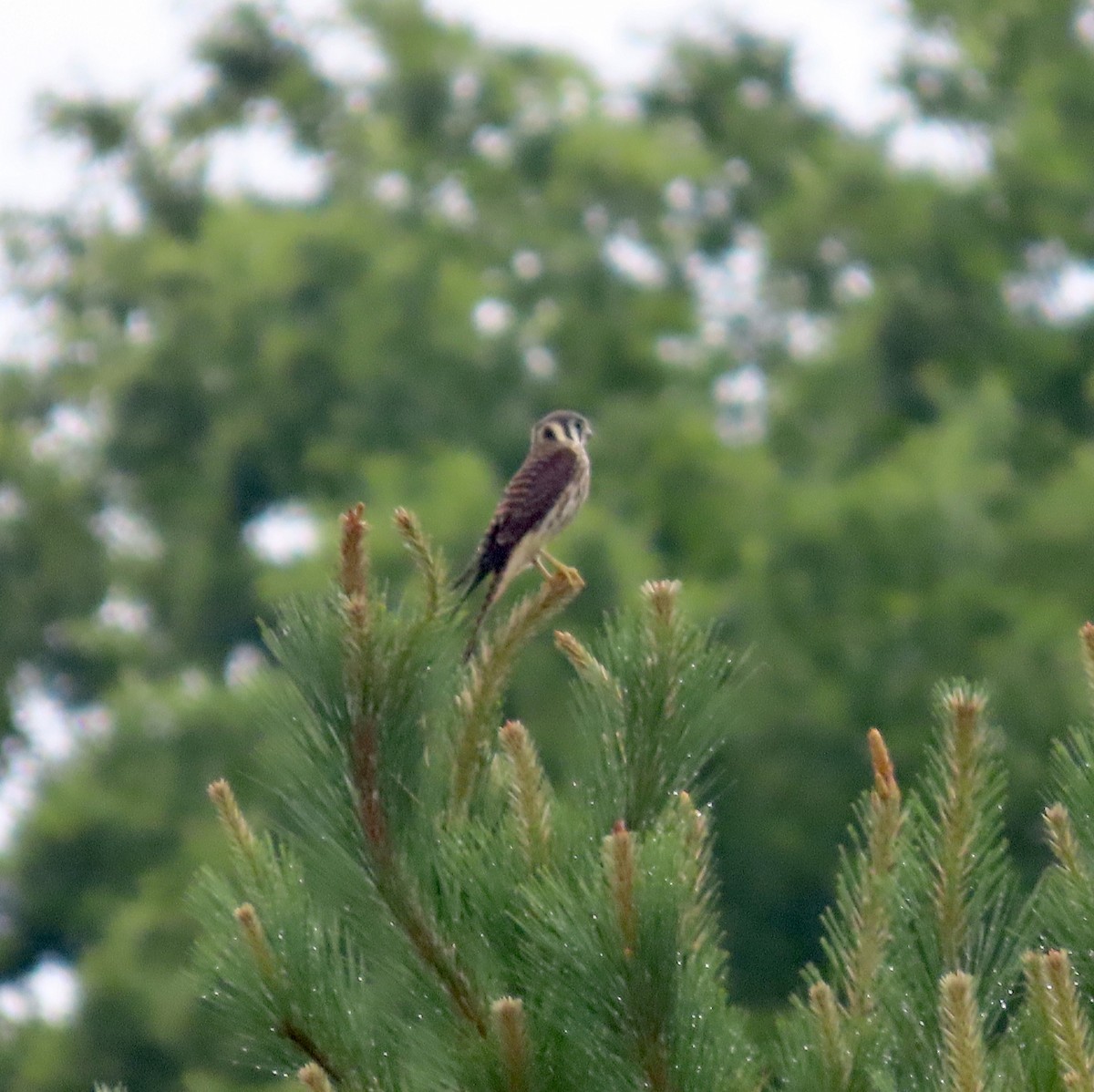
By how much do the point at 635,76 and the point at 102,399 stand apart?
29.6 ft

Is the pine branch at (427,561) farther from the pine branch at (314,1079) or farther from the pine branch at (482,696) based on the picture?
the pine branch at (314,1079)

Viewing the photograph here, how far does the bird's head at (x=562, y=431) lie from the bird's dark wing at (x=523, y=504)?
0.37 meters

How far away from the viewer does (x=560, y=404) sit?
2162 cm

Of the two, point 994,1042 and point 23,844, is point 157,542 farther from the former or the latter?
point 994,1042

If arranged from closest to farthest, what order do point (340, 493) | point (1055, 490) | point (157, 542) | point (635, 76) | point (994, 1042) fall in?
point (994, 1042)
point (1055, 490)
point (340, 493)
point (157, 542)
point (635, 76)

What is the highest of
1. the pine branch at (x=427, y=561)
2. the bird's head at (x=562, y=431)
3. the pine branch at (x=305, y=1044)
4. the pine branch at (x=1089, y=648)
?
the bird's head at (x=562, y=431)

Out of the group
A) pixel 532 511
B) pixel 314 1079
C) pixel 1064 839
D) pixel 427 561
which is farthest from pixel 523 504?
pixel 314 1079

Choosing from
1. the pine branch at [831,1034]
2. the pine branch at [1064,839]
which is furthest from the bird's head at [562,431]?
the pine branch at [831,1034]

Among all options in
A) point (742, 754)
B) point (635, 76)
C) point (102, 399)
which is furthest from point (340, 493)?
point (635, 76)

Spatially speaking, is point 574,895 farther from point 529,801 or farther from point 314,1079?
point 314,1079

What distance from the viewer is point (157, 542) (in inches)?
884

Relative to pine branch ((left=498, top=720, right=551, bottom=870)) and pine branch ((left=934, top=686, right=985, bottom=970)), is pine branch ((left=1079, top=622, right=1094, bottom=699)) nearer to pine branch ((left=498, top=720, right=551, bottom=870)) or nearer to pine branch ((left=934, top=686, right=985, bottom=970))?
pine branch ((left=934, top=686, right=985, bottom=970))

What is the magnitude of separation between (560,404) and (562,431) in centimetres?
1405

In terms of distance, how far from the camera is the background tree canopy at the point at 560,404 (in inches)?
621
